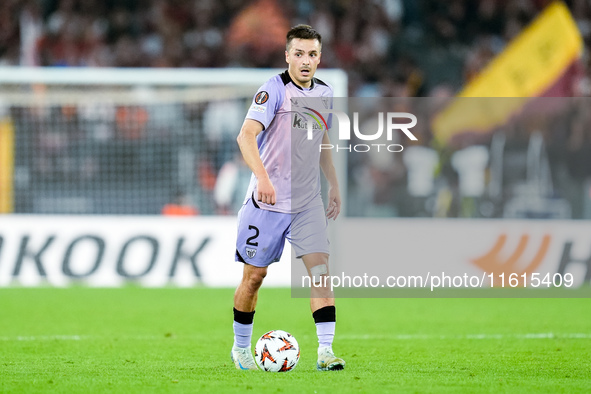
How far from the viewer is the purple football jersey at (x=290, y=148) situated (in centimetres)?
618

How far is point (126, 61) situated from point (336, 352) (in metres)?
12.6

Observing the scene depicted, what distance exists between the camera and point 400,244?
43.4 feet

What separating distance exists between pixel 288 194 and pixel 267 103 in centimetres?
60

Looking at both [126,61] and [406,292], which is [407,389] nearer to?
[406,292]

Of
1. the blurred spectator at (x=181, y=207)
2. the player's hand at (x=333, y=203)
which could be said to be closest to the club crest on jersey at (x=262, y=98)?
the player's hand at (x=333, y=203)

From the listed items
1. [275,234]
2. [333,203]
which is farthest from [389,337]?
[275,234]

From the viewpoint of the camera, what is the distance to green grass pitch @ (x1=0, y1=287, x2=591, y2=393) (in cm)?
572

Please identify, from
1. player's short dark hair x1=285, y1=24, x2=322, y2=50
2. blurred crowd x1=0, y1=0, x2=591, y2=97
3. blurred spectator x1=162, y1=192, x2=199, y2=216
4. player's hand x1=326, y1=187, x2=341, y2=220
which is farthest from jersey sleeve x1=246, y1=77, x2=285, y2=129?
blurred crowd x1=0, y1=0, x2=591, y2=97

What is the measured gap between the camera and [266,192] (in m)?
5.81

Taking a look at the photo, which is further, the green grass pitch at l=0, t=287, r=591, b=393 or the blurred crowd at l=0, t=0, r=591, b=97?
the blurred crowd at l=0, t=0, r=591, b=97

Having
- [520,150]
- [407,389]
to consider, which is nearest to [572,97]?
[520,150]

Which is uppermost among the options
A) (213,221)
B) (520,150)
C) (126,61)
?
(126,61)

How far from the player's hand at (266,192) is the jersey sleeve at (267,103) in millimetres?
430

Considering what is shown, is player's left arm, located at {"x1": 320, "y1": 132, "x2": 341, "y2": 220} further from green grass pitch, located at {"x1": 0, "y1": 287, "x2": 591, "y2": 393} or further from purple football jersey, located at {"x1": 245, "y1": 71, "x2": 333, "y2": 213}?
green grass pitch, located at {"x1": 0, "y1": 287, "x2": 591, "y2": 393}
